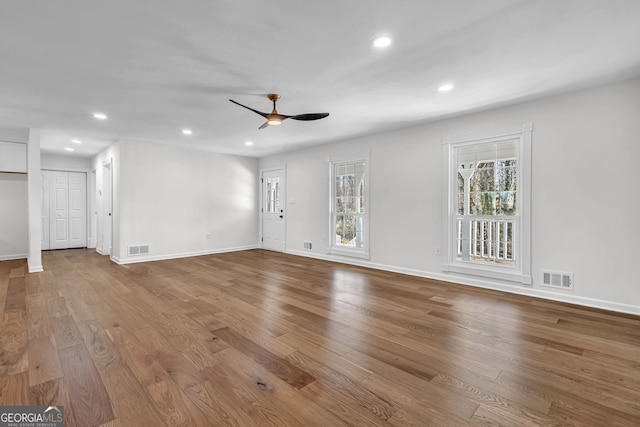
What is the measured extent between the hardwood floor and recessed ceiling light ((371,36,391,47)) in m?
2.48

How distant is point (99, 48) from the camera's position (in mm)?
2559

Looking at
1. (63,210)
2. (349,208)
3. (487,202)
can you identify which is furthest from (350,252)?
(63,210)

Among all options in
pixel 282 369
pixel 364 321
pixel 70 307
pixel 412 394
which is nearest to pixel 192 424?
pixel 282 369

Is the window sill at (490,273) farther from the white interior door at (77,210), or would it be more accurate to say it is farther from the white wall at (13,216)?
the white interior door at (77,210)

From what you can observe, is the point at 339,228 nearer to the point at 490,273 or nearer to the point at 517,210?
the point at 490,273

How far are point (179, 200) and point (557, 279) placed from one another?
269 inches

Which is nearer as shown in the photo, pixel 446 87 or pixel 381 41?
pixel 381 41

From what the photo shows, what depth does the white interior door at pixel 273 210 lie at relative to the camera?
757cm

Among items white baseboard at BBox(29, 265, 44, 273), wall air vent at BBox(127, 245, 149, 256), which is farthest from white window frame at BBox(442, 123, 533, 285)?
white baseboard at BBox(29, 265, 44, 273)

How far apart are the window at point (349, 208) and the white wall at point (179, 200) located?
2734 millimetres

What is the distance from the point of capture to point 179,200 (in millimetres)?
6801

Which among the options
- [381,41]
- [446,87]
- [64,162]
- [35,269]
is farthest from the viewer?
[64,162]

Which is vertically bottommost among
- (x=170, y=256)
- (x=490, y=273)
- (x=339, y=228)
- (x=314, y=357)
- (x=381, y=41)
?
(x=314, y=357)

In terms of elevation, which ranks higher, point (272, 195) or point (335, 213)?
point (272, 195)
